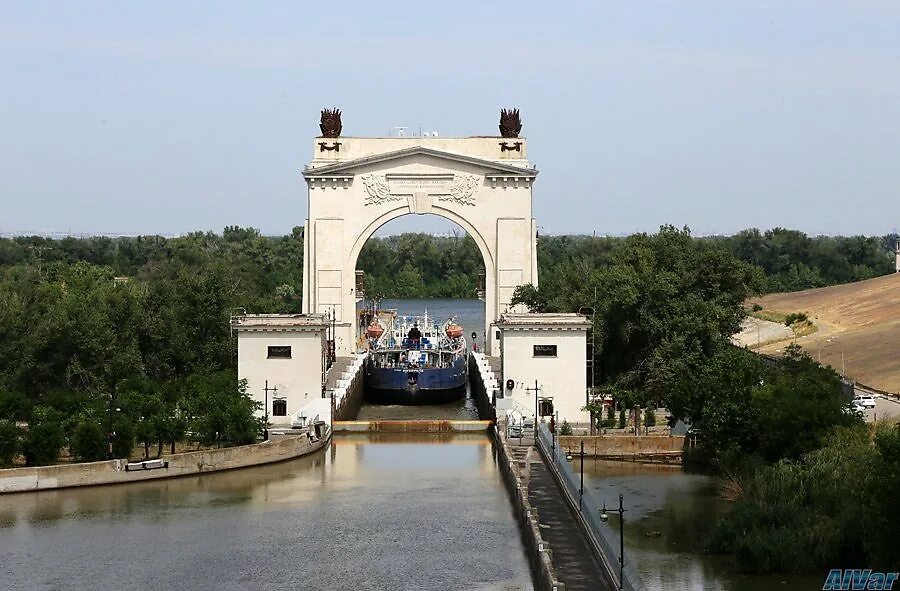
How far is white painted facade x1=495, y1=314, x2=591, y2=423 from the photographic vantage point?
149 ft

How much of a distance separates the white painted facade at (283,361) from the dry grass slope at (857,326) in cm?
1990

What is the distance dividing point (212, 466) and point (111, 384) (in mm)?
11728

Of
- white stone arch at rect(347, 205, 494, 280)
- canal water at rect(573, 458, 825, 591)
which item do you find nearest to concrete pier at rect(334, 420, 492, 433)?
canal water at rect(573, 458, 825, 591)

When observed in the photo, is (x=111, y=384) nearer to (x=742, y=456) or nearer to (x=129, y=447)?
(x=129, y=447)

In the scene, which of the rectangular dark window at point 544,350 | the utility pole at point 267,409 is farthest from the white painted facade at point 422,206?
the utility pole at point 267,409

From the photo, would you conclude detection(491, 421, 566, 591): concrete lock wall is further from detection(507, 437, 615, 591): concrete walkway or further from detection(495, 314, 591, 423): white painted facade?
detection(495, 314, 591, 423): white painted facade

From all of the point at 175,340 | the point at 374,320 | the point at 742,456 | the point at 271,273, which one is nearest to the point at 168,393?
the point at 175,340

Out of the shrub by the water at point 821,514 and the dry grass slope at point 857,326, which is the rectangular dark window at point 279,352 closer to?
the shrub by the water at point 821,514

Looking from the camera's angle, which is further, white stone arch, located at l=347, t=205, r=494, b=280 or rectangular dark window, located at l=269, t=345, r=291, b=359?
white stone arch, located at l=347, t=205, r=494, b=280

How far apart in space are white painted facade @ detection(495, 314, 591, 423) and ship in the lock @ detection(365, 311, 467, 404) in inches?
376

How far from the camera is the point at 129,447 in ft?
121

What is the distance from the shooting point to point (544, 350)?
4578cm

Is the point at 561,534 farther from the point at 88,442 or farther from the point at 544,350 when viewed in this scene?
the point at 544,350

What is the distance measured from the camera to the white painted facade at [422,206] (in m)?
61.7
